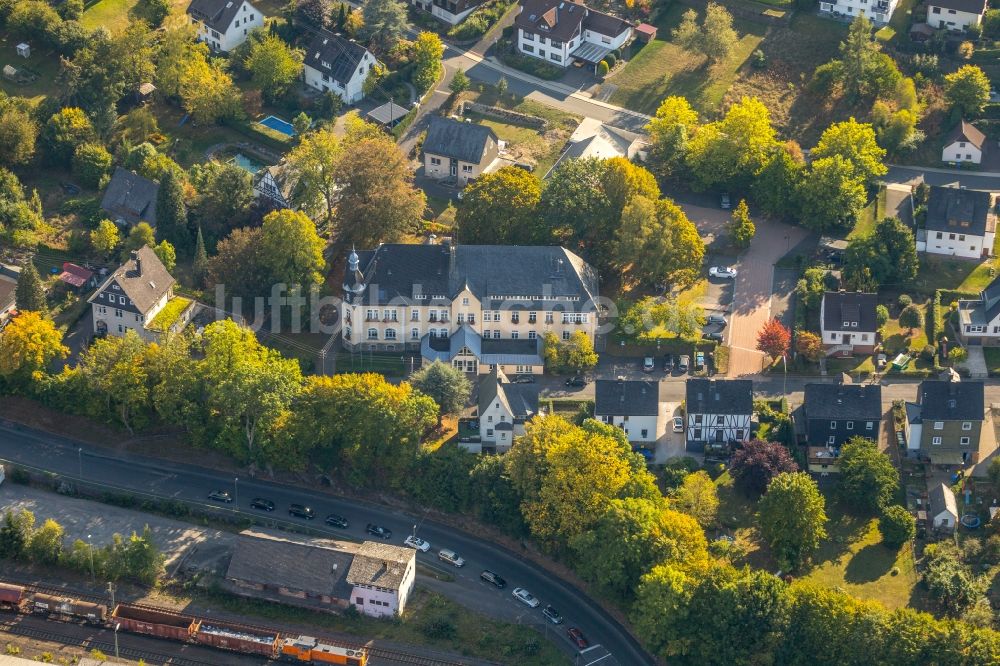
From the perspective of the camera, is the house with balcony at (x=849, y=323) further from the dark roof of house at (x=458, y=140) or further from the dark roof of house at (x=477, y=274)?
the dark roof of house at (x=458, y=140)

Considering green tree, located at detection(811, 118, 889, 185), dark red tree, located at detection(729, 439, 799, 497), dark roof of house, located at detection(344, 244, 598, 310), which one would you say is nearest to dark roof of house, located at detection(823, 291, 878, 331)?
dark red tree, located at detection(729, 439, 799, 497)

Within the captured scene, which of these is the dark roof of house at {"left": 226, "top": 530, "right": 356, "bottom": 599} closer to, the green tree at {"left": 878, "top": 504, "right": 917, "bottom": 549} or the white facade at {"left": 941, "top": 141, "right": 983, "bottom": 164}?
the green tree at {"left": 878, "top": 504, "right": 917, "bottom": 549}

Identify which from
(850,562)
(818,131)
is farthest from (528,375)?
(818,131)

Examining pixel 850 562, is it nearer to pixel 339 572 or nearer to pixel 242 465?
pixel 339 572

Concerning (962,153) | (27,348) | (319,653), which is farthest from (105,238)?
(962,153)

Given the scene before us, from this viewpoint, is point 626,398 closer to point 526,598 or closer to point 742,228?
point 526,598

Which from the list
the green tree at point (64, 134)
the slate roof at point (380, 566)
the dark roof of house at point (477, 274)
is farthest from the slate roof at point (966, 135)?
the green tree at point (64, 134)
